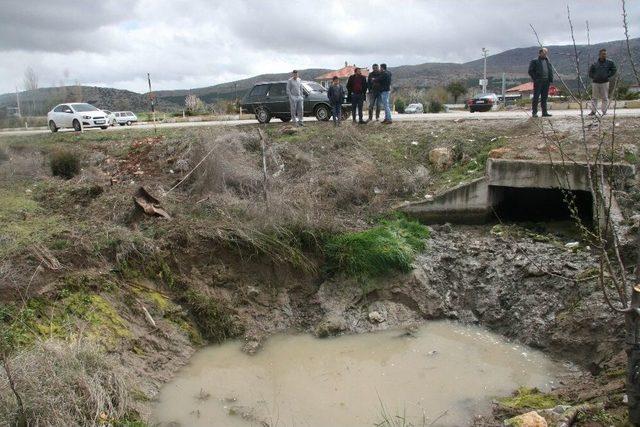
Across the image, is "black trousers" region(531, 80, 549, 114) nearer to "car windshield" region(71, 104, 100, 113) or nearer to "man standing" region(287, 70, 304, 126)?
"man standing" region(287, 70, 304, 126)

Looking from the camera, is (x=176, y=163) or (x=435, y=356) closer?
(x=435, y=356)

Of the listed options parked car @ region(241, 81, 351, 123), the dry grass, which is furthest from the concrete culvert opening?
the dry grass

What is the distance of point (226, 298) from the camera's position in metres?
8.72

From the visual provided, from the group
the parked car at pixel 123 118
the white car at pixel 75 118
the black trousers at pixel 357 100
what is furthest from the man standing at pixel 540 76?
the parked car at pixel 123 118

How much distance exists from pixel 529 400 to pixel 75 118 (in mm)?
20088

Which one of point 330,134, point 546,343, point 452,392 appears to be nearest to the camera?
point 452,392

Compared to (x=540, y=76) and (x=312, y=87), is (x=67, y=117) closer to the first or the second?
(x=312, y=87)

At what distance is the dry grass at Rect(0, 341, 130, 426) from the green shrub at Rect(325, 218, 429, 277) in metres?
4.33

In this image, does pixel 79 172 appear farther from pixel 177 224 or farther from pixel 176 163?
pixel 177 224

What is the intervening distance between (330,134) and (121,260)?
23.0ft

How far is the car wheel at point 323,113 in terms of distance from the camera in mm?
16422

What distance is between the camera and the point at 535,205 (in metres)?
11.7

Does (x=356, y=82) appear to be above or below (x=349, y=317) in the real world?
above

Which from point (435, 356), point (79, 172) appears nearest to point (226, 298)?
point (435, 356)
